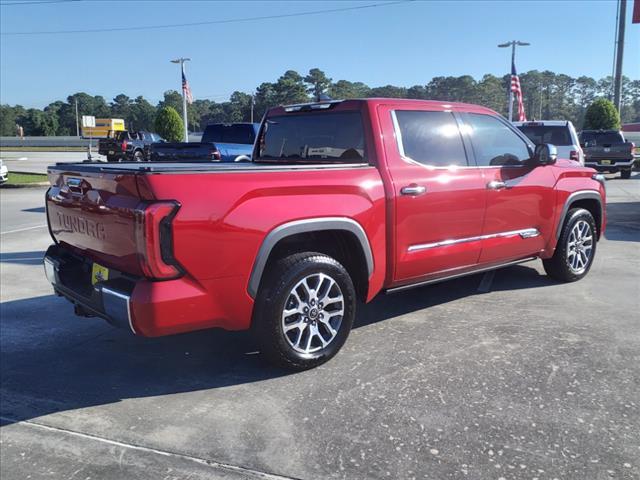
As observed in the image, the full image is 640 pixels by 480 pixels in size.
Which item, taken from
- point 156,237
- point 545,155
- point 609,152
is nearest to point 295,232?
point 156,237

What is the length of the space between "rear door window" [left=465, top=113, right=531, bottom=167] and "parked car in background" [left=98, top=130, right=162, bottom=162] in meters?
27.8

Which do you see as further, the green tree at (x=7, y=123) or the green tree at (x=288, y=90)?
the green tree at (x=7, y=123)

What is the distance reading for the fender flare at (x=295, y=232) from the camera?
3389mm

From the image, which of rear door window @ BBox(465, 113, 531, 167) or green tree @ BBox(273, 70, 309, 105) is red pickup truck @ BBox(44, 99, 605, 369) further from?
green tree @ BBox(273, 70, 309, 105)

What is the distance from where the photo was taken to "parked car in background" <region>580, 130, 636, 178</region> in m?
19.0

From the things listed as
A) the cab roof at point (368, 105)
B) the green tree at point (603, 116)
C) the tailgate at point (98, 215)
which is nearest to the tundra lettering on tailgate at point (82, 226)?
the tailgate at point (98, 215)

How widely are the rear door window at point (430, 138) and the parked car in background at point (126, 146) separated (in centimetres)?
2806

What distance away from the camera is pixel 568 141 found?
429 inches

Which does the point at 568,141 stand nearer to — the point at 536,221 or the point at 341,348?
the point at 536,221

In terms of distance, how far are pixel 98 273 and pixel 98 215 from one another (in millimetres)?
364

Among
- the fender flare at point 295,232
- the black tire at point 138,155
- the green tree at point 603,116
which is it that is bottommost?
the fender flare at point 295,232

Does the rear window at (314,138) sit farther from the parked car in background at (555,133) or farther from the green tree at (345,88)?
the green tree at (345,88)

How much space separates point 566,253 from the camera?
18.9 ft

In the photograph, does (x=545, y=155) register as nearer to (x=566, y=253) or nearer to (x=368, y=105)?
(x=566, y=253)
